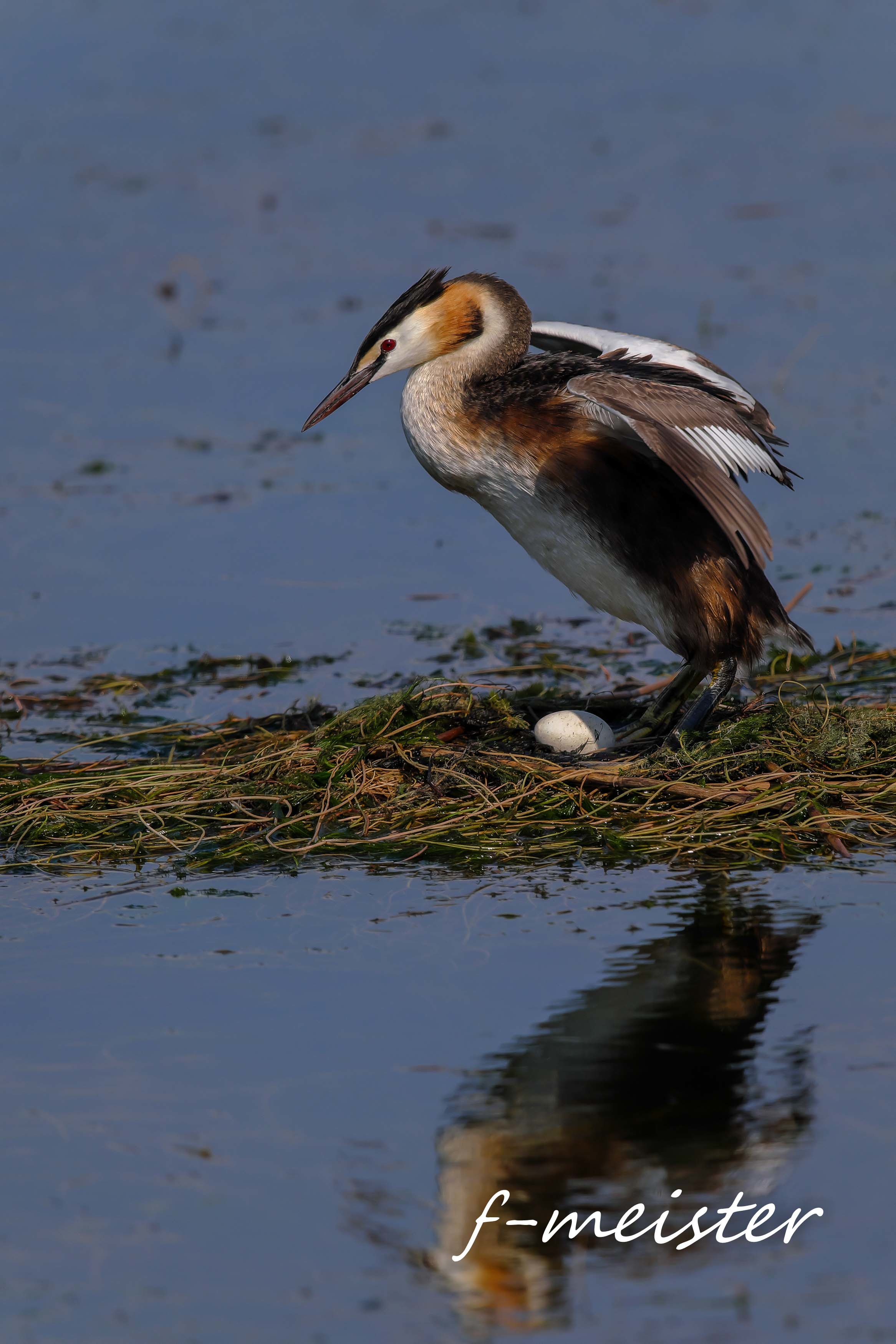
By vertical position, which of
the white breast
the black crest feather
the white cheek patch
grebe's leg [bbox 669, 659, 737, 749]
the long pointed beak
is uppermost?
the black crest feather

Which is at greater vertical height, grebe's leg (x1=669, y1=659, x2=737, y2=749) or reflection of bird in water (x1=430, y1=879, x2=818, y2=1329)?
grebe's leg (x1=669, y1=659, x2=737, y2=749)

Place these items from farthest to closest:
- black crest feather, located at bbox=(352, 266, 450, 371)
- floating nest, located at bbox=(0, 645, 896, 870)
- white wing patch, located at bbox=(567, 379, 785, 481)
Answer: black crest feather, located at bbox=(352, 266, 450, 371), white wing patch, located at bbox=(567, 379, 785, 481), floating nest, located at bbox=(0, 645, 896, 870)

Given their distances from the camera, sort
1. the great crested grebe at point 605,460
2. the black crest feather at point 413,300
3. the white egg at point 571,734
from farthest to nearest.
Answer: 1. the black crest feather at point 413,300
2. the white egg at point 571,734
3. the great crested grebe at point 605,460

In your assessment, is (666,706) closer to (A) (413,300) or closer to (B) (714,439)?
(B) (714,439)

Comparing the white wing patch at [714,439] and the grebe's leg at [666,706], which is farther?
the grebe's leg at [666,706]

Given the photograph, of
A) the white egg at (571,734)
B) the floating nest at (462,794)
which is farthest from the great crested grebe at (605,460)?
the floating nest at (462,794)

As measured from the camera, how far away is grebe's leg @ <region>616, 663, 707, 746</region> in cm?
684

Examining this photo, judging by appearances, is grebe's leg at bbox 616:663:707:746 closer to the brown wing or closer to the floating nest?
the floating nest

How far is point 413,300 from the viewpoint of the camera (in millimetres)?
6953

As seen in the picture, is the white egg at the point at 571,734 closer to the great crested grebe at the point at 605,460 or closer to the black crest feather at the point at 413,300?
the great crested grebe at the point at 605,460

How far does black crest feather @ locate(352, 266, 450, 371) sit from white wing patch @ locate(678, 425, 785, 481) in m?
1.28

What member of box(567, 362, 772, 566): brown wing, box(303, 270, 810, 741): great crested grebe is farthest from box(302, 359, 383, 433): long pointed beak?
box(567, 362, 772, 566): brown wing

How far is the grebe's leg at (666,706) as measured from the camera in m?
6.84

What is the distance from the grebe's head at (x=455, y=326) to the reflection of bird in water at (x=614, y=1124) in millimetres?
2753
